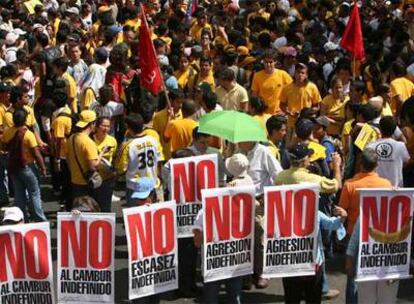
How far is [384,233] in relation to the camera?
24.7 feet

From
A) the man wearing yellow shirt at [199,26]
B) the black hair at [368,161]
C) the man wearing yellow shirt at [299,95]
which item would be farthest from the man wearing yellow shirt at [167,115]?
the man wearing yellow shirt at [199,26]

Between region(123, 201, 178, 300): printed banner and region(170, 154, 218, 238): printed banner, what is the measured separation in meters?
0.91

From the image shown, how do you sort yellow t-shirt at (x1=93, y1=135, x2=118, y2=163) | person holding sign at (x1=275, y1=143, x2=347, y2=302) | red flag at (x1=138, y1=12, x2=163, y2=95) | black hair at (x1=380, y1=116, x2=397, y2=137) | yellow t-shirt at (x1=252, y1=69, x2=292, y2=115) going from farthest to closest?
yellow t-shirt at (x1=252, y1=69, x2=292, y2=115) → red flag at (x1=138, y1=12, x2=163, y2=95) → yellow t-shirt at (x1=93, y1=135, x2=118, y2=163) → black hair at (x1=380, y1=116, x2=397, y2=137) → person holding sign at (x1=275, y1=143, x2=347, y2=302)

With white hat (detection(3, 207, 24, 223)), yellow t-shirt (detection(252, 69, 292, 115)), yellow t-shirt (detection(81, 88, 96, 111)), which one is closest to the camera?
white hat (detection(3, 207, 24, 223))

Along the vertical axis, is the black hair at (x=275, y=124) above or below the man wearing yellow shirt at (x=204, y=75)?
below

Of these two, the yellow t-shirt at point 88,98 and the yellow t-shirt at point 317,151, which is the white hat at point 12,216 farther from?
the yellow t-shirt at point 88,98

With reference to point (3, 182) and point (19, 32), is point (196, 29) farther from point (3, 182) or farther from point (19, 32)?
point (3, 182)

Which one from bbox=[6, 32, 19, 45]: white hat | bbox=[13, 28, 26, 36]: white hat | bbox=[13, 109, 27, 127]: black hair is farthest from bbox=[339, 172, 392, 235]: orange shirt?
bbox=[13, 28, 26, 36]: white hat

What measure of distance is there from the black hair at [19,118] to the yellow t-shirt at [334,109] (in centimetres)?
376

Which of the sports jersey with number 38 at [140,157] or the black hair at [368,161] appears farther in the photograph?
the sports jersey with number 38 at [140,157]

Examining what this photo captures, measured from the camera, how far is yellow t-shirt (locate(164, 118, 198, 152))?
1023 centimetres

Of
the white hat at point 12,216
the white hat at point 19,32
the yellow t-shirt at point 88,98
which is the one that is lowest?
the white hat at point 12,216

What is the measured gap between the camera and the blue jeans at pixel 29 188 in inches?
420

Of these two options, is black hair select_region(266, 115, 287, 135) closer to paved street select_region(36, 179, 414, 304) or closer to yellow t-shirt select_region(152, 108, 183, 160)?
yellow t-shirt select_region(152, 108, 183, 160)
